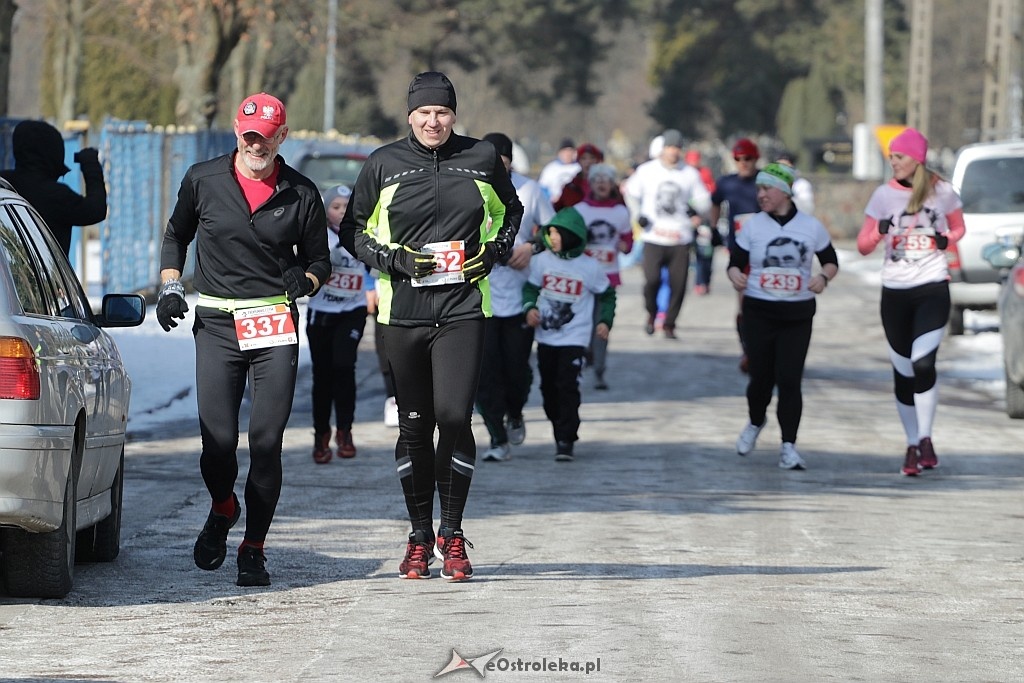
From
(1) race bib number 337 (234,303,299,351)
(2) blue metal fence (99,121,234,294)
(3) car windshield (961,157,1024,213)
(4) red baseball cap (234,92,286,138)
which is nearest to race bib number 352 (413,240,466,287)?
(1) race bib number 337 (234,303,299,351)

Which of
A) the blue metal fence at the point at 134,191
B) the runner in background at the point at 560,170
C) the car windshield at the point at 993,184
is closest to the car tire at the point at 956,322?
the car windshield at the point at 993,184

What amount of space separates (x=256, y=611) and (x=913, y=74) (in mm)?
45069

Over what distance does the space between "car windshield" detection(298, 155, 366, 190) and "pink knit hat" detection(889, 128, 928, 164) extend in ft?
43.3

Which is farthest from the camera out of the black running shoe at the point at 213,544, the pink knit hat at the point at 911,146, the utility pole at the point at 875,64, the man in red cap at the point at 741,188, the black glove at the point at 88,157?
the utility pole at the point at 875,64

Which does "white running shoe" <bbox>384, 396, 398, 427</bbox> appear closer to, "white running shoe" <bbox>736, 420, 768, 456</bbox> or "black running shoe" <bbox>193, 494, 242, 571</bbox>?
"white running shoe" <bbox>736, 420, 768, 456</bbox>

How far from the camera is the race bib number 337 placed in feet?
26.8

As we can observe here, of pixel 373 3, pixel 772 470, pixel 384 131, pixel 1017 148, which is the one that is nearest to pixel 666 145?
pixel 1017 148

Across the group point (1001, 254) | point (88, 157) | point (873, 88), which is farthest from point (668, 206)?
point (873, 88)

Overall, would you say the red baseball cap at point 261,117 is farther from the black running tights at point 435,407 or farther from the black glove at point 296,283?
the black running tights at point 435,407

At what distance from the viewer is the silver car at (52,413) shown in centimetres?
714

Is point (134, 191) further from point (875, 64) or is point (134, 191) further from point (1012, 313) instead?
point (875, 64)

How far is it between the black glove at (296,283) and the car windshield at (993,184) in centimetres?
1383

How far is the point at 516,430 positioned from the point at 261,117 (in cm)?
531

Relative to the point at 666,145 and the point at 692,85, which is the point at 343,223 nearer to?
the point at 666,145
